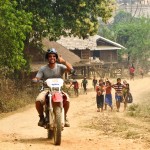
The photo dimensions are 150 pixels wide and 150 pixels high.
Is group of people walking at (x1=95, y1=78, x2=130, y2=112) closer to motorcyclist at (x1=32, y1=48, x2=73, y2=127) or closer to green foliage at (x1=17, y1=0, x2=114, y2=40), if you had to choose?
green foliage at (x1=17, y1=0, x2=114, y2=40)

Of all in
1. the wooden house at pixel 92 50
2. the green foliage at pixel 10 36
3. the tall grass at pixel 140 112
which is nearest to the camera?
the tall grass at pixel 140 112

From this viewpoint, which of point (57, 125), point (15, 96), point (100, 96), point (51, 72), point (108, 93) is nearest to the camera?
point (57, 125)

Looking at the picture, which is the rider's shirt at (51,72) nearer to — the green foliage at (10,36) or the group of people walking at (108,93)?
the green foliage at (10,36)

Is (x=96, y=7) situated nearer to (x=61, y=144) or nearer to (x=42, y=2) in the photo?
(x=42, y=2)

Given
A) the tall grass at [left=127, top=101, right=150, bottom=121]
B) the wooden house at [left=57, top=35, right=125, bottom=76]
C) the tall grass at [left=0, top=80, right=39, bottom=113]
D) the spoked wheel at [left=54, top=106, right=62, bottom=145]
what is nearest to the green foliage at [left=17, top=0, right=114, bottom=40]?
the tall grass at [left=0, top=80, right=39, bottom=113]

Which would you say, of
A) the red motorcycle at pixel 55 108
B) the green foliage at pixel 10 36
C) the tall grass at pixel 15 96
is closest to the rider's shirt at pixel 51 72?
the red motorcycle at pixel 55 108

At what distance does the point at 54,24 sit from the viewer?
23797mm

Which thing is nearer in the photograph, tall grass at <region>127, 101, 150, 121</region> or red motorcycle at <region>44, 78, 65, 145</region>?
red motorcycle at <region>44, 78, 65, 145</region>

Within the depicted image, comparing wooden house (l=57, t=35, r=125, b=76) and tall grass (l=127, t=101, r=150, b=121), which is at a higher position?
wooden house (l=57, t=35, r=125, b=76)

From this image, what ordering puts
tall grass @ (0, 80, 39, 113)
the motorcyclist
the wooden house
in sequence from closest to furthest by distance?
the motorcyclist < tall grass @ (0, 80, 39, 113) < the wooden house

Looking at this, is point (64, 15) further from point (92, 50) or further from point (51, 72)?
point (92, 50)

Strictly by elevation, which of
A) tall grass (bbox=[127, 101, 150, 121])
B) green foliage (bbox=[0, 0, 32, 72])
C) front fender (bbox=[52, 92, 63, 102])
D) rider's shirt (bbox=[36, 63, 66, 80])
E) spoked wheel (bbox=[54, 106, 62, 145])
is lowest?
tall grass (bbox=[127, 101, 150, 121])

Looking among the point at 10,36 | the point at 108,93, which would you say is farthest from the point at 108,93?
the point at 10,36

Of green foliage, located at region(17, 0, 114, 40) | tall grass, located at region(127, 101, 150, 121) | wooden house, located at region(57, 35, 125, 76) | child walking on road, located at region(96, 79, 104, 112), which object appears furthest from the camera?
wooden house, located at region(57, 35, 125, 76)
